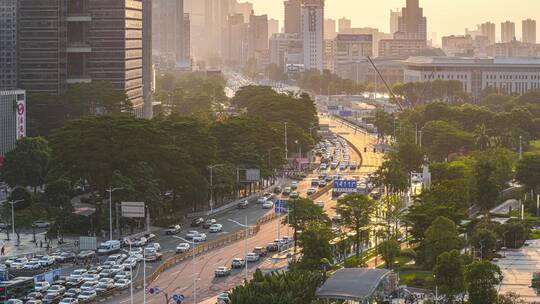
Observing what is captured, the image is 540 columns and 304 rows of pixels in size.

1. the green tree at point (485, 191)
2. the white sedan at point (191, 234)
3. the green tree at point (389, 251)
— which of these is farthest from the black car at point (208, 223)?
the green tree at point (389, 251)

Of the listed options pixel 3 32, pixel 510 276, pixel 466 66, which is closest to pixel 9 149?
pixel 3 32

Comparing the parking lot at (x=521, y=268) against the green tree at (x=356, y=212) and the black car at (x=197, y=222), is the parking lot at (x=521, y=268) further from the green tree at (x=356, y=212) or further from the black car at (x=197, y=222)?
the black car at (x=197, y=222)

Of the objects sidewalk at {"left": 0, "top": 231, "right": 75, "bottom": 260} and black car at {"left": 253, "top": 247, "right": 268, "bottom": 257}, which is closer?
black car at {"left": 253, "top": 247, "right": 268, "bottom": 257}

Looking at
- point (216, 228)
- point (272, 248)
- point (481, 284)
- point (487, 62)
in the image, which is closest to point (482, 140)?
point (216, 228)

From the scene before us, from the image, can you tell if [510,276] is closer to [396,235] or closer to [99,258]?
[396,235]

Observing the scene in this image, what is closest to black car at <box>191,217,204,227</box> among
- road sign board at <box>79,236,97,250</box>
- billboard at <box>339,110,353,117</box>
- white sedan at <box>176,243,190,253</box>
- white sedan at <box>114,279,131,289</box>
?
white sedan at <box>176,243,190,253</box>

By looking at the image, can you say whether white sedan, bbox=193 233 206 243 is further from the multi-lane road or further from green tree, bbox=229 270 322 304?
green tree, bbox=229 270 322 304
